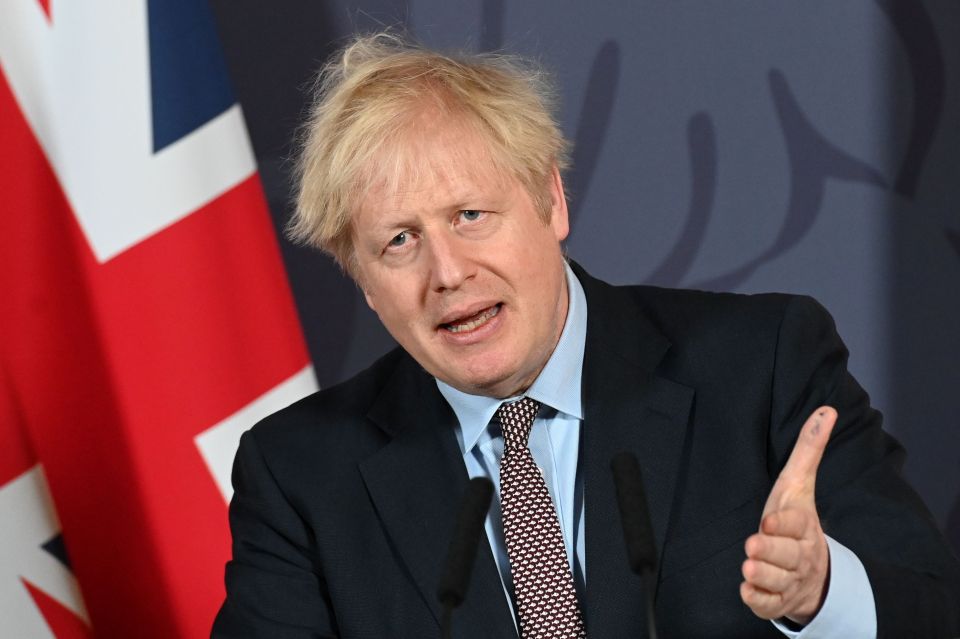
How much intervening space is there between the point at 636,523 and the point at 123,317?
147cm

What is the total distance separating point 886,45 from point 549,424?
1.63m

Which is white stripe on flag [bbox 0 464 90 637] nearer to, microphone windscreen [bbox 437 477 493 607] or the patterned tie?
the patterned tie

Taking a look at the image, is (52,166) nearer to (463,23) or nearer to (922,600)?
(463,23)

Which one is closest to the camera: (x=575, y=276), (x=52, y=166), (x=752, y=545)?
(x=752, y=545)

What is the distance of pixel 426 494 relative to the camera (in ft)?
6.50

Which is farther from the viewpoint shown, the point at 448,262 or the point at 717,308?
the point at 717,308

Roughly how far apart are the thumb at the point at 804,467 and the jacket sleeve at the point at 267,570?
754mm

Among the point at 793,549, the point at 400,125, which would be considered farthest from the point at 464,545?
the point at 400,125

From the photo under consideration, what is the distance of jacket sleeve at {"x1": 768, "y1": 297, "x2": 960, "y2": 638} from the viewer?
1634 mm

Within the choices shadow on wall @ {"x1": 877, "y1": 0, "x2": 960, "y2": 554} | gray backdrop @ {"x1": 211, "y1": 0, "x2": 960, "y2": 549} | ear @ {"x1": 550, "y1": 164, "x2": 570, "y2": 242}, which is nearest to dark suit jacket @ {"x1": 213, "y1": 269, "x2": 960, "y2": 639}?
ear @ {"x1": 550, "y1": 164, "x2": 570, "y2": 242}

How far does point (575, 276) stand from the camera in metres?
2.11

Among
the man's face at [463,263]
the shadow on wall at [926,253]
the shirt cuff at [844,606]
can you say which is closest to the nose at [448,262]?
the man's face at [463,263]

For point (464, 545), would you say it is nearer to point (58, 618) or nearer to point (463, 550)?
point (463, 550)

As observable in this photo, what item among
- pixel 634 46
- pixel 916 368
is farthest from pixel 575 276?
pixel 916 368
